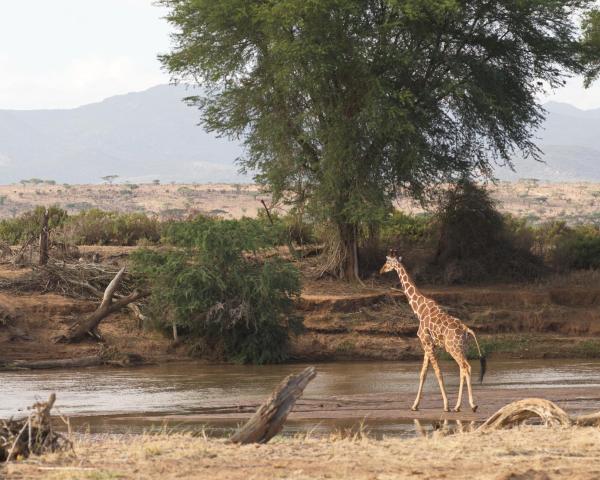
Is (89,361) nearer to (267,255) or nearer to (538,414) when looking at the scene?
(267,255)

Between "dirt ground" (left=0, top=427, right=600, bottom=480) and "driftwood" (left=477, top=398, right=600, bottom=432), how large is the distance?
4.01 ft

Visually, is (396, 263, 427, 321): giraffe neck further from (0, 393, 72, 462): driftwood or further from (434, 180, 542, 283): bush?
(434, 180, 542, 283): bush

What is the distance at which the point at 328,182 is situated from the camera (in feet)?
96.3

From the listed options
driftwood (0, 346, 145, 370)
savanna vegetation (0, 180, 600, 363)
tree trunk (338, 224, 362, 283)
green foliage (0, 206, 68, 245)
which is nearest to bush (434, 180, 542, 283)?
savanna vegetation (0, 180, 600, 363)

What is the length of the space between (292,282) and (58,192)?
65050 millimetres

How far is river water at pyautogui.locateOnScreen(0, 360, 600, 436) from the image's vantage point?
1706cm

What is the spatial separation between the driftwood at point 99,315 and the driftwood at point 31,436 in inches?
592

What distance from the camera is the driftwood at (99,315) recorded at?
2550 centimetres

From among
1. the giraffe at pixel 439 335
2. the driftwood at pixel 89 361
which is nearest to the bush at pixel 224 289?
the driftwood at pixel 89 361

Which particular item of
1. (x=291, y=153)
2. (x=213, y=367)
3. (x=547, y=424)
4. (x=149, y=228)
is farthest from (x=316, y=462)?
(x=149, y=228)

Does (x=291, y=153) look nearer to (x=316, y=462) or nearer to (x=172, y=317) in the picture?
(x=172, y=317)

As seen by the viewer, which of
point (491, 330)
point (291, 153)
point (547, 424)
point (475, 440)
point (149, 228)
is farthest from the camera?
point (149, 228)

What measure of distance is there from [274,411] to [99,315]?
1509 cm

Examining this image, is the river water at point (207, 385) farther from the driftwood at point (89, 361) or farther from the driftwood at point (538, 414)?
the driftwood at point (538, 414)
